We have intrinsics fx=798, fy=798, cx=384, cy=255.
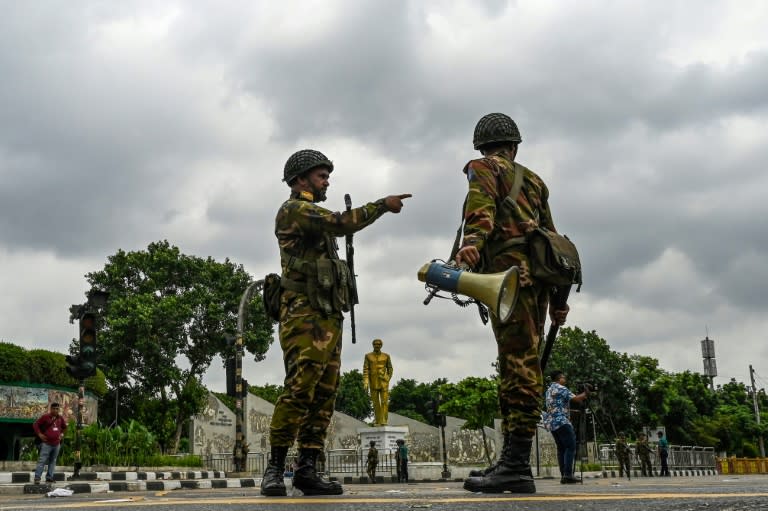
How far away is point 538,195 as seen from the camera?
4.95 m

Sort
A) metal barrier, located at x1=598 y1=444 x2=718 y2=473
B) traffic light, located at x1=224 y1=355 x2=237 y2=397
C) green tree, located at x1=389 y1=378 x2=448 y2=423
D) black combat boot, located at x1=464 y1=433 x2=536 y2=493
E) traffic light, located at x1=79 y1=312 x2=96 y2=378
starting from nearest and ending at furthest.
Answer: black combat boot, located at x1=464 y1=433 x2=536 y2=493 < traffic light, located at x1=79 y1=312 x2=96 y2=378 < traffic light, located at x1=224 y1=355 x2=237 y2=397 < metal barrier, located at x1=598 y1=444 x2=718 y2=473 < green tree, located at x1=389 y1=378 x2=448 y2=423

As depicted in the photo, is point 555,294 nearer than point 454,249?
No

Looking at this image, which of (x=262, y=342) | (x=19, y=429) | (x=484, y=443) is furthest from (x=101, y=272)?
(x=484, y=443)

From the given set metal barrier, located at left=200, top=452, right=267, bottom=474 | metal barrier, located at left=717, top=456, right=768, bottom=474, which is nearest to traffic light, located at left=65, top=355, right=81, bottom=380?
metal barrier, located at left=200, top=452, right=267, bottom=474

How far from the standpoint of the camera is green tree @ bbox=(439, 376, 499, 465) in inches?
1670

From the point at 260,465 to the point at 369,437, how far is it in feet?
13.9

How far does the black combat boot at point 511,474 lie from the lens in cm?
425

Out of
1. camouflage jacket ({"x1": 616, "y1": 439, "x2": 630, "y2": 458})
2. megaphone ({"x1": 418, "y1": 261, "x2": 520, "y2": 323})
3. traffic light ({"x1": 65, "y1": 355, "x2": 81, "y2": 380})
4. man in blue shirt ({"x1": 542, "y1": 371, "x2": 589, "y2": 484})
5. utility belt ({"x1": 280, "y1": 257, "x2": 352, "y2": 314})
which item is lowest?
A: camouflage jacket ({"x1": 616, "y1": 439, "x2": 630, "y2": 458})

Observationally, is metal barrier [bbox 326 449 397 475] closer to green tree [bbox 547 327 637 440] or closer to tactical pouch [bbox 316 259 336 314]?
tactical pouch [bbox 316 259 336 314]

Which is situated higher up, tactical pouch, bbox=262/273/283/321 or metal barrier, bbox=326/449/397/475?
tactical pouch, bbox=262/273/283/321

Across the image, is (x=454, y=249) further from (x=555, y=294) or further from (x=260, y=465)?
(x=260, y=465)

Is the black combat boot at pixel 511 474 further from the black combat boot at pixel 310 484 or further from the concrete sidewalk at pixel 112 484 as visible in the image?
the concrete sidewalk at pixel 112 484

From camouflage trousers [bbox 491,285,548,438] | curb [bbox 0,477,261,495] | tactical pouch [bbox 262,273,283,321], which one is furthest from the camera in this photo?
curb [bbox 0,477,261,495]

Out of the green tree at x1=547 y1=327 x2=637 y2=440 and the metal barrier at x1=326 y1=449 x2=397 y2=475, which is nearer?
the metal barrier at x1=326 y1=449 x2=397 y2=475
